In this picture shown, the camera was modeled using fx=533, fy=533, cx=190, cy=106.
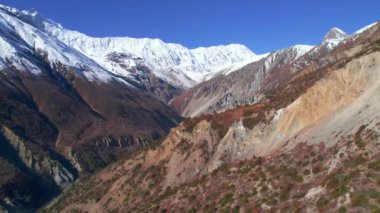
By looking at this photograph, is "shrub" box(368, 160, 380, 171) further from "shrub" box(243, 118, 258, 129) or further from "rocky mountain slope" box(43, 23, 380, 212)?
"shrub" box(243, 118, 258, 129)

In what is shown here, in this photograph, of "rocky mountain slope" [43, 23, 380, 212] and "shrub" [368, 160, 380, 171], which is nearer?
"shrub" [368, 160, 380, 171]

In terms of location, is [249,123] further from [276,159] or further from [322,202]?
[322,202]

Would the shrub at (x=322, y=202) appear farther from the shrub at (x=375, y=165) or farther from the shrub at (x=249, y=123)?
the shrub at (x=249, y=123)

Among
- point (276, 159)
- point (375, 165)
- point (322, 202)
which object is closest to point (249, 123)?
point (276, 159)

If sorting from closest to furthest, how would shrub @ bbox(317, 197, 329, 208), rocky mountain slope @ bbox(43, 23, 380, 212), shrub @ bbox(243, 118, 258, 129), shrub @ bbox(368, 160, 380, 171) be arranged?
shrub @ bbox(317, 197, 329, 208) → shrub @ bbox(368, 160, 380, 171) → rocky mountain slope @ bbox(43, 23, 380, 212) → shrub @ bbox(243, 118, 258, 129)

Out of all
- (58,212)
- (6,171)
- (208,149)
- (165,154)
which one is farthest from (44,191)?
(208,149)

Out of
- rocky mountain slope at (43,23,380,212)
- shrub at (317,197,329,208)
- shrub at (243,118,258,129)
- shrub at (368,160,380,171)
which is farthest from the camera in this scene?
shrub at (243,118,258,129)

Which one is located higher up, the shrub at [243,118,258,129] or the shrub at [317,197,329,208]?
the shrub at [243,118,258,129]

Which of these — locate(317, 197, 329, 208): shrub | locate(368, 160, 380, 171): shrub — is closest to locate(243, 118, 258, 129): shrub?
locate(368, 160, 380, 171): shrub
